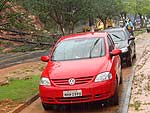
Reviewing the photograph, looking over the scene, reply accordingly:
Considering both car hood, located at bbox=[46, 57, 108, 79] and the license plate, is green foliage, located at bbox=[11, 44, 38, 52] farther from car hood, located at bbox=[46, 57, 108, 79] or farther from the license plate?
the license plate

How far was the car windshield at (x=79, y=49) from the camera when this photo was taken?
10.7 meters

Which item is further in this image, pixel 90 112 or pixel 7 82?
pixel 7 82

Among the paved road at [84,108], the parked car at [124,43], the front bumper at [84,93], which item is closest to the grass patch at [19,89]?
the paved road at [84,108]

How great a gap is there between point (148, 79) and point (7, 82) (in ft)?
15.6

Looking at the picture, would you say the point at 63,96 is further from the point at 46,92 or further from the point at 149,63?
the point at 149,63

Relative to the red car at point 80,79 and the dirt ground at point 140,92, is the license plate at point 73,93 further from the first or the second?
the dirt ground at point 140,92

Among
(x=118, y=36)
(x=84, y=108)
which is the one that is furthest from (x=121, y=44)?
(x=84, y=108)

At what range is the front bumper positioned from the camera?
927 centimetres

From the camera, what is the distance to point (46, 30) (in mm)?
38625

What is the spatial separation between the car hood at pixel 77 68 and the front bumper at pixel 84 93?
0.29 m

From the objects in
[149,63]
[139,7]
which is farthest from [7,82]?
[139,7]

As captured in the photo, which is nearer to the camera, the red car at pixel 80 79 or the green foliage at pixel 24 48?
the red car at pixel 80 79

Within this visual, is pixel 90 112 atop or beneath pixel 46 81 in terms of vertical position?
beneath

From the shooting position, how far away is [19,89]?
12891 mm
